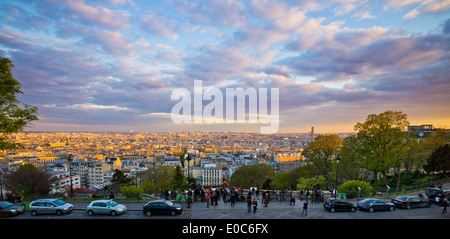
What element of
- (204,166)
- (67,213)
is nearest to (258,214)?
(67,213)

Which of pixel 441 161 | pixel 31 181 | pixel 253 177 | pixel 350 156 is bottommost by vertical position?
pixel 253 177

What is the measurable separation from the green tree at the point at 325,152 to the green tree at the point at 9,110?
3115cm

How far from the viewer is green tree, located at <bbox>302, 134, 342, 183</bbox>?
33.0 meters

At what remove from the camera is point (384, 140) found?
27984mm

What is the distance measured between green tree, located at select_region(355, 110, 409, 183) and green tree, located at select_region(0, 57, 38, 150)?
107 feet

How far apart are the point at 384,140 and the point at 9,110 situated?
114 feet

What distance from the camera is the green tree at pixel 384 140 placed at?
27.5 meters

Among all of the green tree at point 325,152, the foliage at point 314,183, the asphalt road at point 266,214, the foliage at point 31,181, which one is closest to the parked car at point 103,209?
the asphalt road at point 266,214

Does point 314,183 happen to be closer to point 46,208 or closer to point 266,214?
point 266,214

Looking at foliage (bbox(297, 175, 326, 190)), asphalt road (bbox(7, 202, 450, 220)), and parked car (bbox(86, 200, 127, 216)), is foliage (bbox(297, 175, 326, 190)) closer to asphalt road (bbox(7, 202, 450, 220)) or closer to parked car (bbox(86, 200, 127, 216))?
asphalt road (bbox(7, 202, 450, 220))

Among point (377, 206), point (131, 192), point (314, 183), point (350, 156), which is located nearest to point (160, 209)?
point (131, 192)
